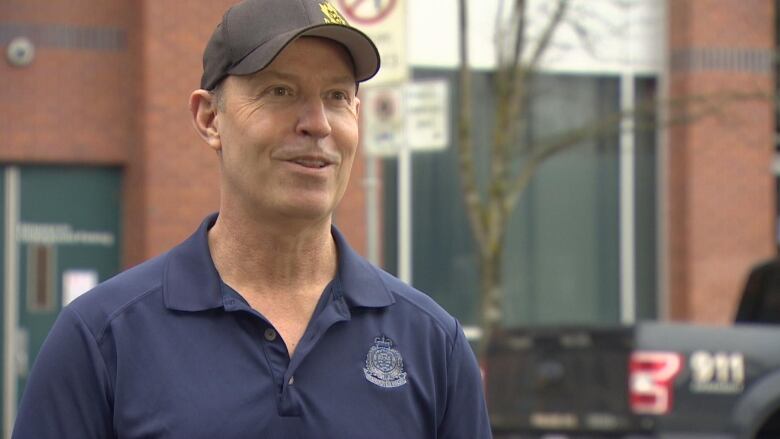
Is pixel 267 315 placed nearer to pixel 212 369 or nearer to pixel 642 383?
pixel 212 369

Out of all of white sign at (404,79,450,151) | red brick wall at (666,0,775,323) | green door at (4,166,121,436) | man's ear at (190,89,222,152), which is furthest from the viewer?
red brick wall at (666,0,775,323)

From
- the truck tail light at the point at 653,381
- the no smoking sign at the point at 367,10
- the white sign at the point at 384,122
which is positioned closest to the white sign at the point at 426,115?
the white sign at the point at 384,122

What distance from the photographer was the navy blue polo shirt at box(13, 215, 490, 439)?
236 centimetres

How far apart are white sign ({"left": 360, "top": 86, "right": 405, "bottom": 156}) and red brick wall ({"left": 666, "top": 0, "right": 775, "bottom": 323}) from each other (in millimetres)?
7637

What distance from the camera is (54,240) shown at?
1366 cm

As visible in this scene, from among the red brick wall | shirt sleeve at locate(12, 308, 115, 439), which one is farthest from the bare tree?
shirt sleeve at locate(12, 308, 115, 439)

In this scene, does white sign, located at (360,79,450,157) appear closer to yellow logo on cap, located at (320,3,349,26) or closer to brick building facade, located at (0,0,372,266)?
brick building facade, located at (0,0,372,266)

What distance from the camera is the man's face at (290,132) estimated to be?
8.11ft

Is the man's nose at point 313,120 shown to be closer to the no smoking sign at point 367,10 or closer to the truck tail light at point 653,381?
the no smoking sign at point 367,10

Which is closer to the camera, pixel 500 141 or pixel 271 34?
pixel 271 34

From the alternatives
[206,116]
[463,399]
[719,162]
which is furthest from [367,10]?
[719,162]

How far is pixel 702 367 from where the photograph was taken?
335 inches

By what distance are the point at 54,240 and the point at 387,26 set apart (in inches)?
252

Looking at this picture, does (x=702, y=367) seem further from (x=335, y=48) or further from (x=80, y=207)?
(x=80, y=207)
